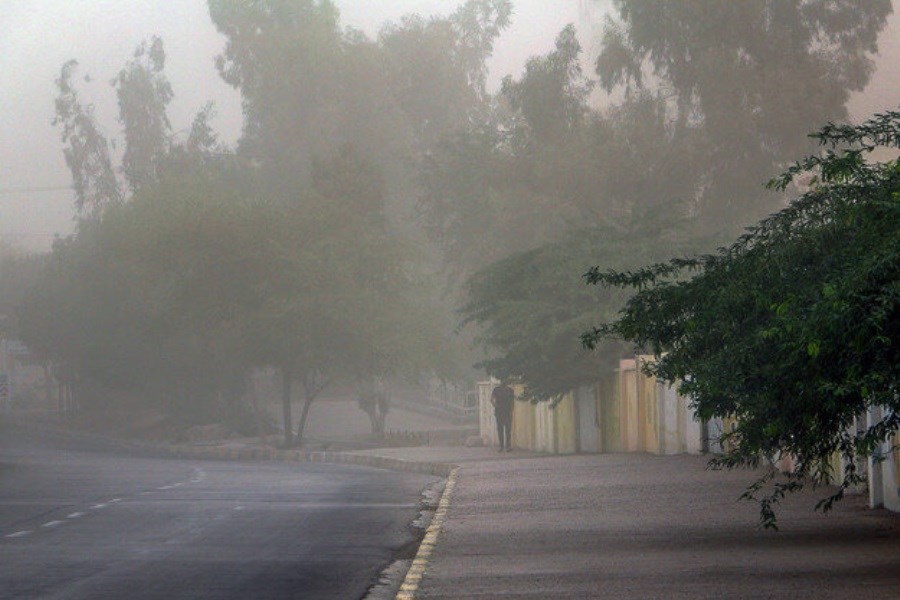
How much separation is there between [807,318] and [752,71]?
41781mm

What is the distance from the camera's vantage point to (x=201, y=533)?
61.0 ft

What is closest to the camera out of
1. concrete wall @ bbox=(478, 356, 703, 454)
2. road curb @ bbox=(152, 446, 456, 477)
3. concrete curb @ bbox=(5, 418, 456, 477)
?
concrete wall @ bbox=(478, 356, 703, 454)

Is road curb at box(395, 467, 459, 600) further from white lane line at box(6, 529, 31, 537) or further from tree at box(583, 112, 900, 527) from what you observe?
white lane line at box(6, 529, 31, 537)

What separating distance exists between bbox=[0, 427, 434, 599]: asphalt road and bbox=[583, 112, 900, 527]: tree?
3202mm

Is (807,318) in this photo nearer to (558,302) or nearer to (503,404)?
(558,302)

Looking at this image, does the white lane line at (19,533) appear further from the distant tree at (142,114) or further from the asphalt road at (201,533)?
the distant tree at (142,114)

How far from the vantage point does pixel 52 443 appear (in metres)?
66.9

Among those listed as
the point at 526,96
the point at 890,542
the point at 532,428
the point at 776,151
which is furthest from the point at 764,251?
the point at 526,96

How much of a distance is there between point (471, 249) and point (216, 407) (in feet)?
59.8

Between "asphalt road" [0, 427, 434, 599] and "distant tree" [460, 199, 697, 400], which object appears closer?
"asphalt road" [0, 427, 434, 599]

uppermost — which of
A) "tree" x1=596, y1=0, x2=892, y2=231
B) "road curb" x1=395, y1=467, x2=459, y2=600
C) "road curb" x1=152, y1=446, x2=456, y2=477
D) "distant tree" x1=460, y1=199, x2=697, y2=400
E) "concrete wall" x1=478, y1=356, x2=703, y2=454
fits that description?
"tree" x1=596, y1=0, x2=892, y2=231

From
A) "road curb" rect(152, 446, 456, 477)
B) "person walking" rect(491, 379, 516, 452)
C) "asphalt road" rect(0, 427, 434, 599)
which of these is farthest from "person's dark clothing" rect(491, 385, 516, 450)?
"asphalt road" rect(0, 427, 434, 599)

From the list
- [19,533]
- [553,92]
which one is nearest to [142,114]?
[553,92]

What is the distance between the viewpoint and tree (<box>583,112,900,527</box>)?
9.38 m
